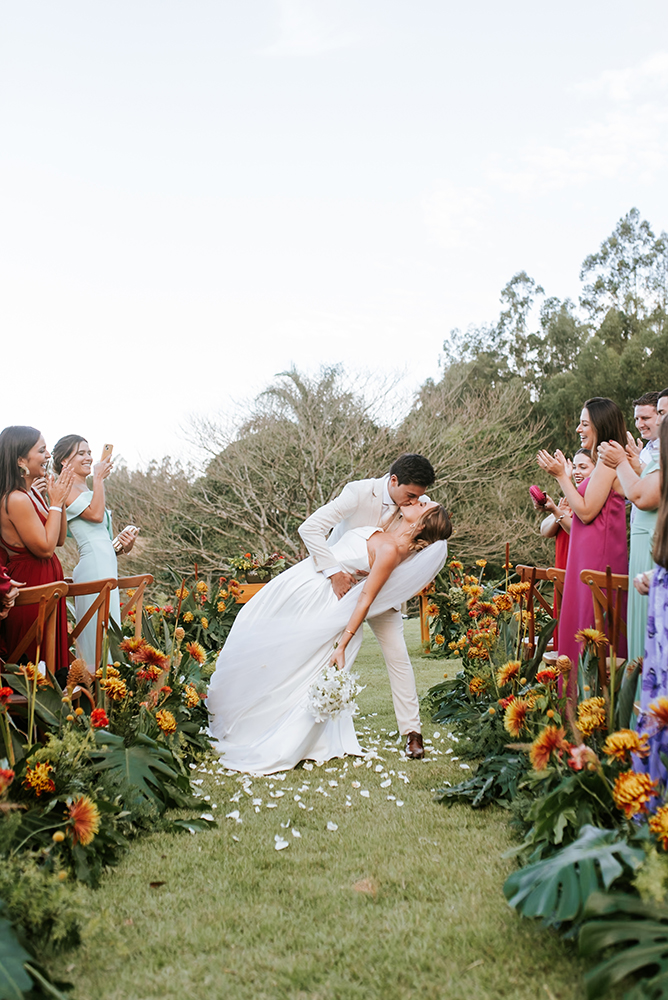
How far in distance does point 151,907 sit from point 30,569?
6.20 ft

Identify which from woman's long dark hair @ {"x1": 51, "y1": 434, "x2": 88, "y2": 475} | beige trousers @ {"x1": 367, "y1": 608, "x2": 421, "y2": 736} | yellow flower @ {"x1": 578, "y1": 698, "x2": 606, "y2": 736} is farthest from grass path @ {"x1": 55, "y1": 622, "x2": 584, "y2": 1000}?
woman's long dark hair @ {"x1": 51, "y1": 434, "x2": 88, "y2": 475}

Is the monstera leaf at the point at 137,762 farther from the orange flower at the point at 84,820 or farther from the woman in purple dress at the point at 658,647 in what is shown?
the woman in purple dress at the point at 658,647

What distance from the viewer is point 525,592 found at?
4215 millimetres

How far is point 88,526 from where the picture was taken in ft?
15.8

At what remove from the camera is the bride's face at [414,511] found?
4.34 m

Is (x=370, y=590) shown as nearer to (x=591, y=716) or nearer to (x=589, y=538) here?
(x=589, y=538)

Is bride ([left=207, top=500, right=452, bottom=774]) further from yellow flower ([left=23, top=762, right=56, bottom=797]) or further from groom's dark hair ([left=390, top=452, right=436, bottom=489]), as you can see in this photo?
yellow flower ([left=23, top=762, right=56, bottom=797])

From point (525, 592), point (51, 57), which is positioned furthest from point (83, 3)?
point (525, 592)

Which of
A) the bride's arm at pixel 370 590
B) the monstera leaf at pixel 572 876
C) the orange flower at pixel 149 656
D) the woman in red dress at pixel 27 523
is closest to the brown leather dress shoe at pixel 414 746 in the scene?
the bride's arm at pixel 370 590

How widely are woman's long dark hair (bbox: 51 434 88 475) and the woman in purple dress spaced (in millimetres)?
3620

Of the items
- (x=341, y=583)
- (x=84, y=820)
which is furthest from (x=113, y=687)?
(x=341, y=583)

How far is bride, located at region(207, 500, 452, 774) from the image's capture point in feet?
Result: 14.0

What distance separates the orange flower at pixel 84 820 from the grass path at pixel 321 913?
24 centimetres

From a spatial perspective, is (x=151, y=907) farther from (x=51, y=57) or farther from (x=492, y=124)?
(x=492, y=124)
